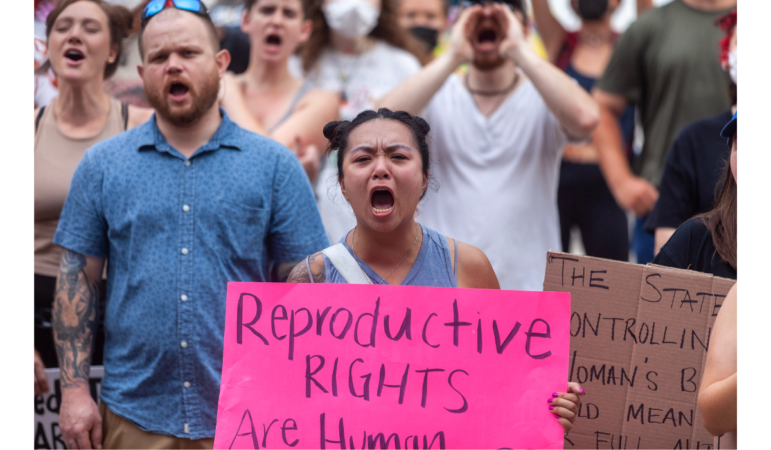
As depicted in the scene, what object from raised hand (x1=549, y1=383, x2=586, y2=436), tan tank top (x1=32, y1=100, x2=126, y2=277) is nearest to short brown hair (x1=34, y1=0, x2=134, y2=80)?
tan tank top (x1=32, y1=100, x2=126, y2=277)

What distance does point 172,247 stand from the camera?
2.63 metres

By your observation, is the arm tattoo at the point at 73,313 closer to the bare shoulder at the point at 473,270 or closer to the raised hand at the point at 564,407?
the bare shoulder at the point at 473,270

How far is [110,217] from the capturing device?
105 inches

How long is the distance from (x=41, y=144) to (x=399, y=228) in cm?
171

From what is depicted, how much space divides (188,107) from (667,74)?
9.16 feet

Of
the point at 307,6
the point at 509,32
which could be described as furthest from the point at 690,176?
the point at 307,6

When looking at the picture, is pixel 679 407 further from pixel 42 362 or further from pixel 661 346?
pixel 42 362

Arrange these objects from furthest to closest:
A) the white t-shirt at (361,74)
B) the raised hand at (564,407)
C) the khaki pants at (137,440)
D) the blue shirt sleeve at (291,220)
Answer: the white t-shirt at (361,74), the blue shirt sleeve at (291,220), the khaki pants at (137,440), the raised hand at (564,407)

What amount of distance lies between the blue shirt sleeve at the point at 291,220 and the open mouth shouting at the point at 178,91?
40cm

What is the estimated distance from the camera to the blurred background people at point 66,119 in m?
3.10

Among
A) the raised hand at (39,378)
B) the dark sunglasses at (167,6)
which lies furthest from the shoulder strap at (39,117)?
the raised hand at (39,378)

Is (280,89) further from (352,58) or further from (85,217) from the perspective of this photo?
(85,217)

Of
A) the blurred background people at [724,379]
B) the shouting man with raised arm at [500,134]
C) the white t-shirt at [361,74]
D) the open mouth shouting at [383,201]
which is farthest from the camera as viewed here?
the white t-shirt at [361,74]

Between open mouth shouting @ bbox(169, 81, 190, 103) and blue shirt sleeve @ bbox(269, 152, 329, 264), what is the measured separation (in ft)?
1.31
